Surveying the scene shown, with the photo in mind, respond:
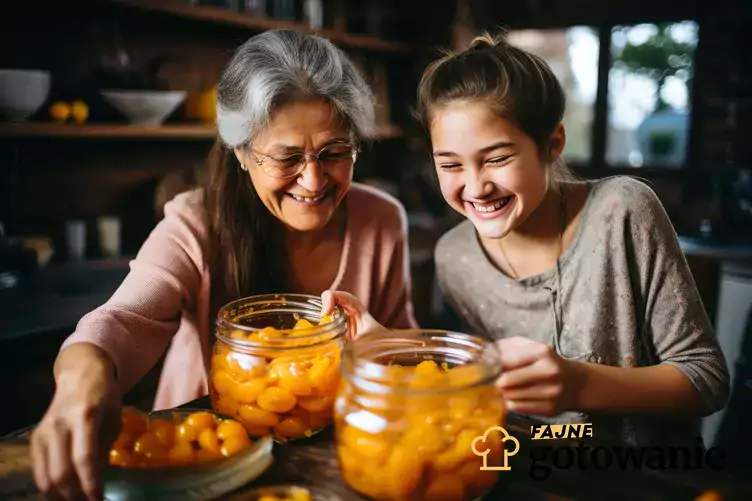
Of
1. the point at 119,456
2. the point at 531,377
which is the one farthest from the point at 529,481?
the point at 119,456

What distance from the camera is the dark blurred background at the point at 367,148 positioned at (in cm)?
66

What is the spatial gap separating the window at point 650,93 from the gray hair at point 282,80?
0.26 meters

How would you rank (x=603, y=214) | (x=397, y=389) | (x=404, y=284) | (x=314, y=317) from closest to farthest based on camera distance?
(x=397, y=389)
(x=314, y=317)
(x=603, y=214)
(x=404, y=284)

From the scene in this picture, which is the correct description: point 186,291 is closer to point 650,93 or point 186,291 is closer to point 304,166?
point 304,166

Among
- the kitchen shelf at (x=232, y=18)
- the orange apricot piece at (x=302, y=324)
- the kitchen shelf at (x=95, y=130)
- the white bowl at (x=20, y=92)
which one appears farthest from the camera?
the kitchen shelf at (x=232, y=18)

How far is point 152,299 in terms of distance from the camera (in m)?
0.61

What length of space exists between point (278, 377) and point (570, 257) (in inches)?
13.6

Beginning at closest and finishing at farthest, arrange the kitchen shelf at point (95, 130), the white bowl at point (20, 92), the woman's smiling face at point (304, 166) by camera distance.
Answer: the woman's smiling face at point (304, 166)
the white bowl at point (20, 92)
the kitchen shelf at point (95, 130)

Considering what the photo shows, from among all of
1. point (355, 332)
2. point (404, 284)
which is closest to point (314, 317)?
point (355, 332)

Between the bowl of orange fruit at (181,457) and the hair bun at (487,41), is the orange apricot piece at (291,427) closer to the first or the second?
the bowl of orange fruit at (181,457)

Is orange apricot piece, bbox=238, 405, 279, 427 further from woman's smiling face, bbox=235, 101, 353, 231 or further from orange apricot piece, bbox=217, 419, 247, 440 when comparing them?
woman's smiling face, bbox=235, 101, 353, 231

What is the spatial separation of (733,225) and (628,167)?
0.43ft

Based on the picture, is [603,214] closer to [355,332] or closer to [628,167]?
[628,167]

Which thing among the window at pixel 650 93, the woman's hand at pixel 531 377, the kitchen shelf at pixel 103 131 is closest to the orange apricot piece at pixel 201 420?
the woman's hand at pixel 531 377
